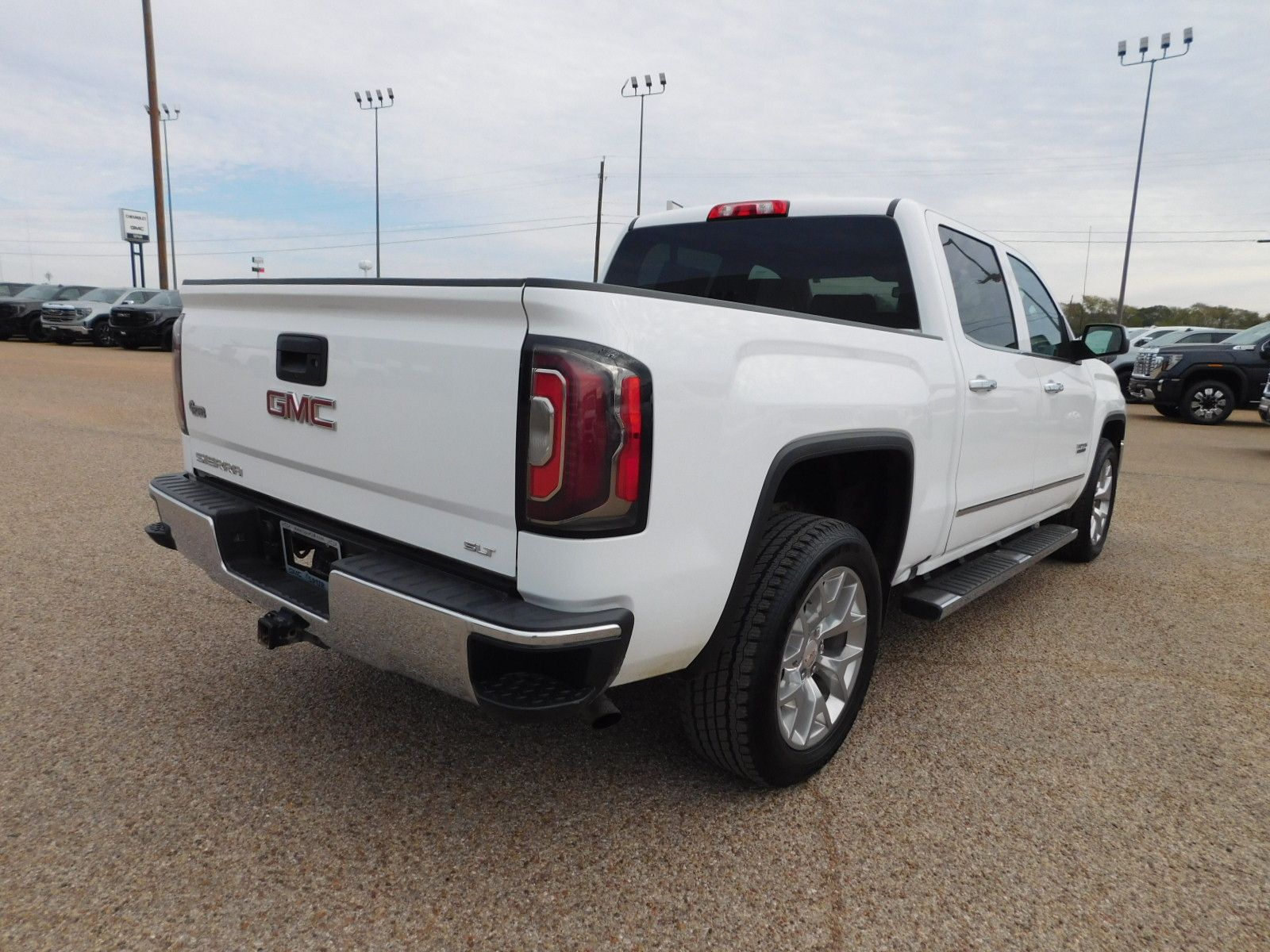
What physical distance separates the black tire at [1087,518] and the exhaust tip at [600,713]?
12.7ft

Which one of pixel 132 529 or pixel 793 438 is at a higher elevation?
pixel 793 438

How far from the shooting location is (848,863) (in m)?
2.31

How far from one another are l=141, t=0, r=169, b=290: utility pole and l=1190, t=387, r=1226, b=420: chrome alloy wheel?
25463mm

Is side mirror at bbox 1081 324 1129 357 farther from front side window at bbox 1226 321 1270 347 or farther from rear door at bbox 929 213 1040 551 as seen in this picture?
front side window at bbox 1226 321 1270 347

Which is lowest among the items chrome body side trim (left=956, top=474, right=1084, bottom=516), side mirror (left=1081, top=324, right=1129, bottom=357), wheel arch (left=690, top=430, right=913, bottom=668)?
chrome body side trim (left=956, top=474, right=1084, bottom=516)

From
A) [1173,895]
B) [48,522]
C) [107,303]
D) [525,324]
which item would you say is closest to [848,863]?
[1173,895]

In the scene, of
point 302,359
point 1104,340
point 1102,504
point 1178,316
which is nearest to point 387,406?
point 302,359

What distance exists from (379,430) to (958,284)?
2434 mm

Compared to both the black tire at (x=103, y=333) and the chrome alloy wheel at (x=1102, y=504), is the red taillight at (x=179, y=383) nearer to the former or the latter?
the chrome alloy wheel at (x=1102, y=504)

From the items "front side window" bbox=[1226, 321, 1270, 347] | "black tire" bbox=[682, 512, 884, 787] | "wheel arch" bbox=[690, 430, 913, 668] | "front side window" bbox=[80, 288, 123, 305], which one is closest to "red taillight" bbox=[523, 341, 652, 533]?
"black tire" bbox=[682, 512, 884, 787]

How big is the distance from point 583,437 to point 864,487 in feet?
4.96

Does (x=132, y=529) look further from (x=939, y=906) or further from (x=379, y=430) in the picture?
(x=939, y=906)

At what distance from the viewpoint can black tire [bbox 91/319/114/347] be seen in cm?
2375

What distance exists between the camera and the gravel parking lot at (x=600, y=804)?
81.2 inches
